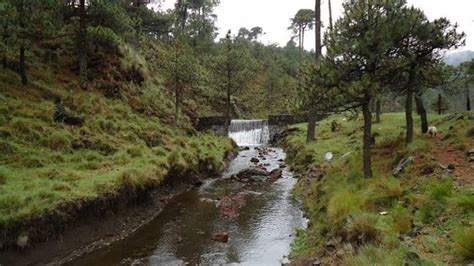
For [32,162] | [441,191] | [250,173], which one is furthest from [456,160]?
[32,162]

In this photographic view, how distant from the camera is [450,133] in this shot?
1563 cm

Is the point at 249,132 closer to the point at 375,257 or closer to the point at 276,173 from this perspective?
the point at 276,173

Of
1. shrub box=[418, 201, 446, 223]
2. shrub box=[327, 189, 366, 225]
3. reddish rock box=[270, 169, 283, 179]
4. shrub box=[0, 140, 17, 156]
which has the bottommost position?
reddish rock box=[270, 169, 283, 179]

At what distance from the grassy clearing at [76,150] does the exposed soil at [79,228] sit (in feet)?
1.17

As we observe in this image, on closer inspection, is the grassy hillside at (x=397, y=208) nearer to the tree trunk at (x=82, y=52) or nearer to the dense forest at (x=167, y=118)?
the dense forest at (x=167, y=118)

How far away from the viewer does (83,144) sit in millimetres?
18641

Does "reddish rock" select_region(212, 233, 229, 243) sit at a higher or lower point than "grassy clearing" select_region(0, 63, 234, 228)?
lower

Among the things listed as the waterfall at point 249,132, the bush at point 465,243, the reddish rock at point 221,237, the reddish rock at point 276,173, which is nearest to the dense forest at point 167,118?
the bush at point 465,243

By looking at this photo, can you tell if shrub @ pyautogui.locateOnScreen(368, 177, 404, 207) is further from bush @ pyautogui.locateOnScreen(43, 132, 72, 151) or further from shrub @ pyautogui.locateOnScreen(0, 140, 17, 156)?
shrub @ pyautogui.locateOnScreen(0, 140, 17, 156)

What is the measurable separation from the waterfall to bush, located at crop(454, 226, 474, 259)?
36083mm

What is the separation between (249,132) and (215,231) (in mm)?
29736

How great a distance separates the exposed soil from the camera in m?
11.0

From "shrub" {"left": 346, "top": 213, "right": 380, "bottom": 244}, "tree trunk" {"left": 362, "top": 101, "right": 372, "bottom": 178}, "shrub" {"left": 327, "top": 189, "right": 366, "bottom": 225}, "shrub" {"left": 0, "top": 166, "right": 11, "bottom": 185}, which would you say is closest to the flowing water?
"shrub" {"left": 327, "top": 189, "right": 366, "bottom": 225}

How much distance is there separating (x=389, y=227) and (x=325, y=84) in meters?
6.67
